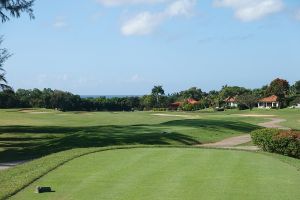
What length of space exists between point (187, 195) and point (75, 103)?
78719 millimetres

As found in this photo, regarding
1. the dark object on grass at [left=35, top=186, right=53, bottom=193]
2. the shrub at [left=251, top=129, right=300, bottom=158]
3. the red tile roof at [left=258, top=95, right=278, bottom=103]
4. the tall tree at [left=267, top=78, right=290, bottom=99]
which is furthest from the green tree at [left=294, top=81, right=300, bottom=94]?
the dark object on grass at [left=35, top=186, right=53, bottom=193]

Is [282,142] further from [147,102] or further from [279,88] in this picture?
[279,88]

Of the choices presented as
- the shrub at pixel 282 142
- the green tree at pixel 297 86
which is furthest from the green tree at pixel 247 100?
the shrub at pixel 282 142

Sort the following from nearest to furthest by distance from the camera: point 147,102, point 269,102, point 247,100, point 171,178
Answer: point 171,178 → point 247,100 → point 147,102 → point 269,102

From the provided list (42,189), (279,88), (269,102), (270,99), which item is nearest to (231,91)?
(279,88)

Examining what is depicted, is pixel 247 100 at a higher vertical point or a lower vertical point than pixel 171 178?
higher

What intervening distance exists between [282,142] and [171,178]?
9.11m

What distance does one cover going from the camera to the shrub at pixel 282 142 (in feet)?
61.5

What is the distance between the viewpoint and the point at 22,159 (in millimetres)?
19672

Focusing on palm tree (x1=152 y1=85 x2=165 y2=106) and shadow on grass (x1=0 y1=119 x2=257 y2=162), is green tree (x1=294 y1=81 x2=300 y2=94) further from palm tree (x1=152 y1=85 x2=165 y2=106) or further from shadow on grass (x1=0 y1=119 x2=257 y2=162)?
shadow on grass (x1=0 y1=119 x2=257 y2=162)

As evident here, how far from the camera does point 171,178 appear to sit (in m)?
10.9

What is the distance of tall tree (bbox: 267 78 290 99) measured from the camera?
4813 inches

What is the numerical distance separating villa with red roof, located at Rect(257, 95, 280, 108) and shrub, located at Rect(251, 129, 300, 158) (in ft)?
319

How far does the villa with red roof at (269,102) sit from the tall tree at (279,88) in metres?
2.82
